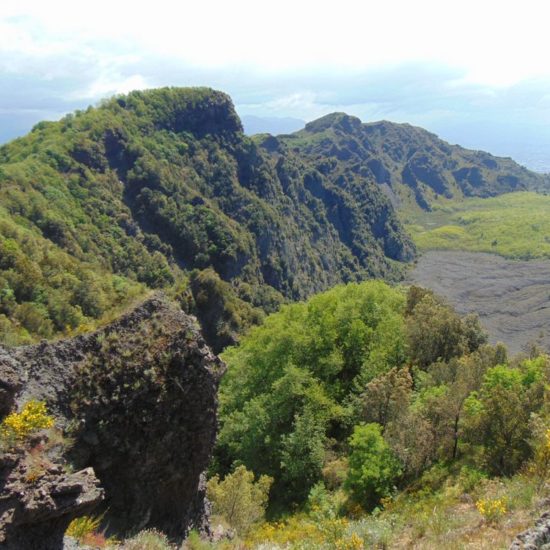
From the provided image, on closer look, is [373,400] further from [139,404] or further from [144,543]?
[144,543]

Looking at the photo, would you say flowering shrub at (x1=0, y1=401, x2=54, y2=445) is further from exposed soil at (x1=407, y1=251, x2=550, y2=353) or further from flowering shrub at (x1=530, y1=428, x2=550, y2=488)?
exposed soil at (x1=407, y1=251, x2=550, y2=353)

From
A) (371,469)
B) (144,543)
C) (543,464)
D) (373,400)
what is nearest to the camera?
(144,543)

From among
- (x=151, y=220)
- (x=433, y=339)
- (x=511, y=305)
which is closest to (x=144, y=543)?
(x=433, y=339)

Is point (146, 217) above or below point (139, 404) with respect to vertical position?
above

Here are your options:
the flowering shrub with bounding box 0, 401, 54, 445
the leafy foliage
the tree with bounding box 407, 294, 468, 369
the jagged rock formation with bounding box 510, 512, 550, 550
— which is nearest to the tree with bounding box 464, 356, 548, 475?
the leafy foliage

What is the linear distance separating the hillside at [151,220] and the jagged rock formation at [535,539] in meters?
53.7

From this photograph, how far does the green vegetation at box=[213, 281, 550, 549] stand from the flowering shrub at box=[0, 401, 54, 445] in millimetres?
7589

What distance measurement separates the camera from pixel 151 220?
131 meters

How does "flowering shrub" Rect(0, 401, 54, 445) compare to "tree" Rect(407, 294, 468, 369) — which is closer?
"flowering shrub" Rect(0, 401, 54, 445)

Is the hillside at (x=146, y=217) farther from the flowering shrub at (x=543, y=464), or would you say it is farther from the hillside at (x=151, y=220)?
the flowering shrub at (x=543, y=464)

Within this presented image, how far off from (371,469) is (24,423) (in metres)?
14.8

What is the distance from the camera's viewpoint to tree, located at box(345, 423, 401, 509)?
21.9 metres

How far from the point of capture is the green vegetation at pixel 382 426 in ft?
48.8

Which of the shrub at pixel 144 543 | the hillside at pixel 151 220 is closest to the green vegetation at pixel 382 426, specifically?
the shrub at pixel 144 543
